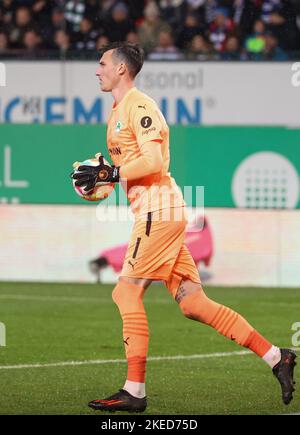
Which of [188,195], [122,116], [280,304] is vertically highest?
[122,116]

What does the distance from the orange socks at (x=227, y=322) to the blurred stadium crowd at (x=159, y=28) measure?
10629 mm

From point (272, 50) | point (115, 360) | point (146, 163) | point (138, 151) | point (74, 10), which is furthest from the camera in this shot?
point (74, 10)

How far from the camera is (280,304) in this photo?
13.8m

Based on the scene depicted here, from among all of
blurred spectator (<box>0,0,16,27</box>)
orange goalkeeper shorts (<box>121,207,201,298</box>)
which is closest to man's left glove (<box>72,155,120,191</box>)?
orange goalkeeper shorts (<box>121,207,201,298</box>)

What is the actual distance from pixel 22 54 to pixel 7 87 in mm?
568

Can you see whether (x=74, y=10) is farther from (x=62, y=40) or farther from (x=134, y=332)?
→ (x=134, y=332)

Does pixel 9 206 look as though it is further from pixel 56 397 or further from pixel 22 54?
pixel 56 397

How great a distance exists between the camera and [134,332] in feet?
24.6

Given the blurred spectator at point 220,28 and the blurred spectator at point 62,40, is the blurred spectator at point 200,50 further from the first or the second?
the blurred spectator at point 62,40

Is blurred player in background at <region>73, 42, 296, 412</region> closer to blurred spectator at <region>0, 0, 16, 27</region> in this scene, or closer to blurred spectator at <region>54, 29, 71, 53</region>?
blurred spectator at <region>54, 29, 71, 53</region>

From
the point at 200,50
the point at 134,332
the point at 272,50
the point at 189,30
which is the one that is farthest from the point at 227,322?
the point at 189,30

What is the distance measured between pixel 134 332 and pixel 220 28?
11821mm

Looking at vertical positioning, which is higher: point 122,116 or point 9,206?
point 122,116
